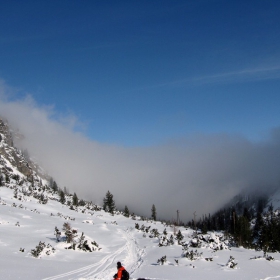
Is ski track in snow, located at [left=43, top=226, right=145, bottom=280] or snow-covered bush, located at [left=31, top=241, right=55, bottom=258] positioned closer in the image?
ski track in snow, located at [left=43, top=226, right=145, bottom=280]

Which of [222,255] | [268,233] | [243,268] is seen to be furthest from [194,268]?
[268,233]

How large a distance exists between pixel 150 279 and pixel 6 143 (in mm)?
184102

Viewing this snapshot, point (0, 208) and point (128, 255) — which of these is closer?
point (128, 255)

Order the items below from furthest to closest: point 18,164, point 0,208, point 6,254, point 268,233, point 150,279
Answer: point 18,164 → point 268,233 → point 0,208 → point 6,254 → point 150,279

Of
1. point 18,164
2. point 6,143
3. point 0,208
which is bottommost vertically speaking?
point 0,208

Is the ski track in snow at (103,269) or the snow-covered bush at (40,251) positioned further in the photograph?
the snow-covered bush at (40,251)

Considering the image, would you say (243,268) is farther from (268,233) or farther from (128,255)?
(268,233)

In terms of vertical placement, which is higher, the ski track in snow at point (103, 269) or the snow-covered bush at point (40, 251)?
the snow-covered bush at point (40, 251)

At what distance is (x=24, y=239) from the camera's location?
2570cm

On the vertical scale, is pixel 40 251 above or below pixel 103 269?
above

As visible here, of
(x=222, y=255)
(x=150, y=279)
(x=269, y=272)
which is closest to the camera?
(x=150, y=279)

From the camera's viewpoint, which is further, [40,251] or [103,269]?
[40,251]

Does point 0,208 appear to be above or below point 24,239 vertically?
above

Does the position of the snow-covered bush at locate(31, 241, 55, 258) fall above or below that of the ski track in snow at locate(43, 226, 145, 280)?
above
